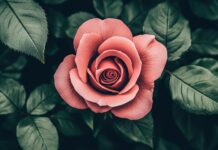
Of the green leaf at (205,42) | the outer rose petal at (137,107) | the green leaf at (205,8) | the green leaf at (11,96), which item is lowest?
the green leaf at (205,42)

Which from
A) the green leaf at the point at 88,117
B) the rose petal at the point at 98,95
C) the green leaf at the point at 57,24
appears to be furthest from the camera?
the green leaf at the point at 57,24

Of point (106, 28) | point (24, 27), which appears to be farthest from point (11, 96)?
point (106, 28)

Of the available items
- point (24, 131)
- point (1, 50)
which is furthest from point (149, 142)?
point (1, 50)

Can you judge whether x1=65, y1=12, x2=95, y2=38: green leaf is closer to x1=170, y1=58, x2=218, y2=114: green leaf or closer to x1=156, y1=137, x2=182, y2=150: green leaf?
x1=170, y1=58, x2=218, y2=114: green leaf

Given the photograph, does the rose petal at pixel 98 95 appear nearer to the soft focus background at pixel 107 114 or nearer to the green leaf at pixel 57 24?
the soft focus background at pixel 107 114

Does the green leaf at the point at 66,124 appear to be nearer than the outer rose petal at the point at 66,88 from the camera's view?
No

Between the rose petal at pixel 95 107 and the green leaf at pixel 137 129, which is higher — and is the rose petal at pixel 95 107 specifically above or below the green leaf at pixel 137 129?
above

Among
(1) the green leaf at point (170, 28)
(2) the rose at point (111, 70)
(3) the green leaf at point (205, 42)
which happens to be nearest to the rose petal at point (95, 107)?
(2) the rose at point (111, 70)
